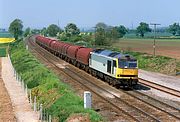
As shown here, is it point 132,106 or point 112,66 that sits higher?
point 112,66

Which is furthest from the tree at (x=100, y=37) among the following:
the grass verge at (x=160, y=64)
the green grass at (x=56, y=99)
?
the green grass at (x=56, y=99)

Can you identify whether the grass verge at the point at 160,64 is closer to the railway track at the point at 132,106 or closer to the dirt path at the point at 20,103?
the railway track at the point at 132,106

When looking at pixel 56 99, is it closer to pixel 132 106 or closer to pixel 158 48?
pixel 132 106

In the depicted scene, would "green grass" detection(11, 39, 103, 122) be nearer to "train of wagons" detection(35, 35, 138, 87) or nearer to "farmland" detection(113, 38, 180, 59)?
"train of wagons" detection(35, 35, 138, 87)

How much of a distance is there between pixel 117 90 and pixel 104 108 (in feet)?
26.6

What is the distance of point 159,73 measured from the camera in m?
49.0

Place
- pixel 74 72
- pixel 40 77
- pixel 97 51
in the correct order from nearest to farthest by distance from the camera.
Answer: pixel 40 77
pixel 97 51
pixel 74 72

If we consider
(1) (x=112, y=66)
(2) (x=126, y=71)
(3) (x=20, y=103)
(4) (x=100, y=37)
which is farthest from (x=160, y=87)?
(4) (x=100, y=37)

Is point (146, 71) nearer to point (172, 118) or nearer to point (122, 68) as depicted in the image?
point (122, 68)

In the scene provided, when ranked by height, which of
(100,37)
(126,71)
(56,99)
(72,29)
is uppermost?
(72,29)

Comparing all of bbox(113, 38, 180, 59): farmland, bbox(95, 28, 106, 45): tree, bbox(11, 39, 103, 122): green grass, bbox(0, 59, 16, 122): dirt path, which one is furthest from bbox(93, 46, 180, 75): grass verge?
bbox(95, 28, 106, 45): tree

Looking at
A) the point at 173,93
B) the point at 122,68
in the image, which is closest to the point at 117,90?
the point at 122,68

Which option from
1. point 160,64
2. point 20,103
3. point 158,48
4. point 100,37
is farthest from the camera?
point 158,48

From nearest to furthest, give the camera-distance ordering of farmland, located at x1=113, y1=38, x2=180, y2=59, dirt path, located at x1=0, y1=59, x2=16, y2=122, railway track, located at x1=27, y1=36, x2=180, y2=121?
railway track, located at x1=27, y1=36, x2=180, y2=121
dirt path, located at x1=0, y1=59, x2=16, y2=122
farmland, located at x1=113, y1=38, x2=180, y2=59
